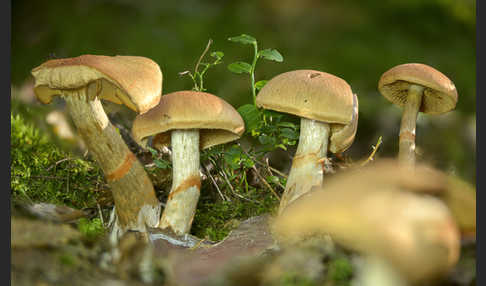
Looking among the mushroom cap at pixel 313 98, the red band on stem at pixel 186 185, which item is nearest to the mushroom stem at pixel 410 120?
the mushroom cap at pixel 313 98

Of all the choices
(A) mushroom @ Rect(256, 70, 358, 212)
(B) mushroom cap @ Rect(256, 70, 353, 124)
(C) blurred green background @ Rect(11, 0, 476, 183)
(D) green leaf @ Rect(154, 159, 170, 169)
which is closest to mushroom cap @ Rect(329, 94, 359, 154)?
(A) mushroom @ Rect(256, 70, 358, 212)

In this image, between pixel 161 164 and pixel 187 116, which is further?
pixel 161 164

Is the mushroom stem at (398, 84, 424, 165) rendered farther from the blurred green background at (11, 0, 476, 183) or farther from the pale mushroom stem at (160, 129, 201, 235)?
the blurred green background at (11, 0, 476, 183)

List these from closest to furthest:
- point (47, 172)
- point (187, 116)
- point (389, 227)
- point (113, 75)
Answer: point (389, 227) → point (113, 75) → point (187, 116) → point (47, 172)

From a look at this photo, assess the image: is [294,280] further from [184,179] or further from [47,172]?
[47,172]

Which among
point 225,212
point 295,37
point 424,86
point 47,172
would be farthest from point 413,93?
point 295,37
